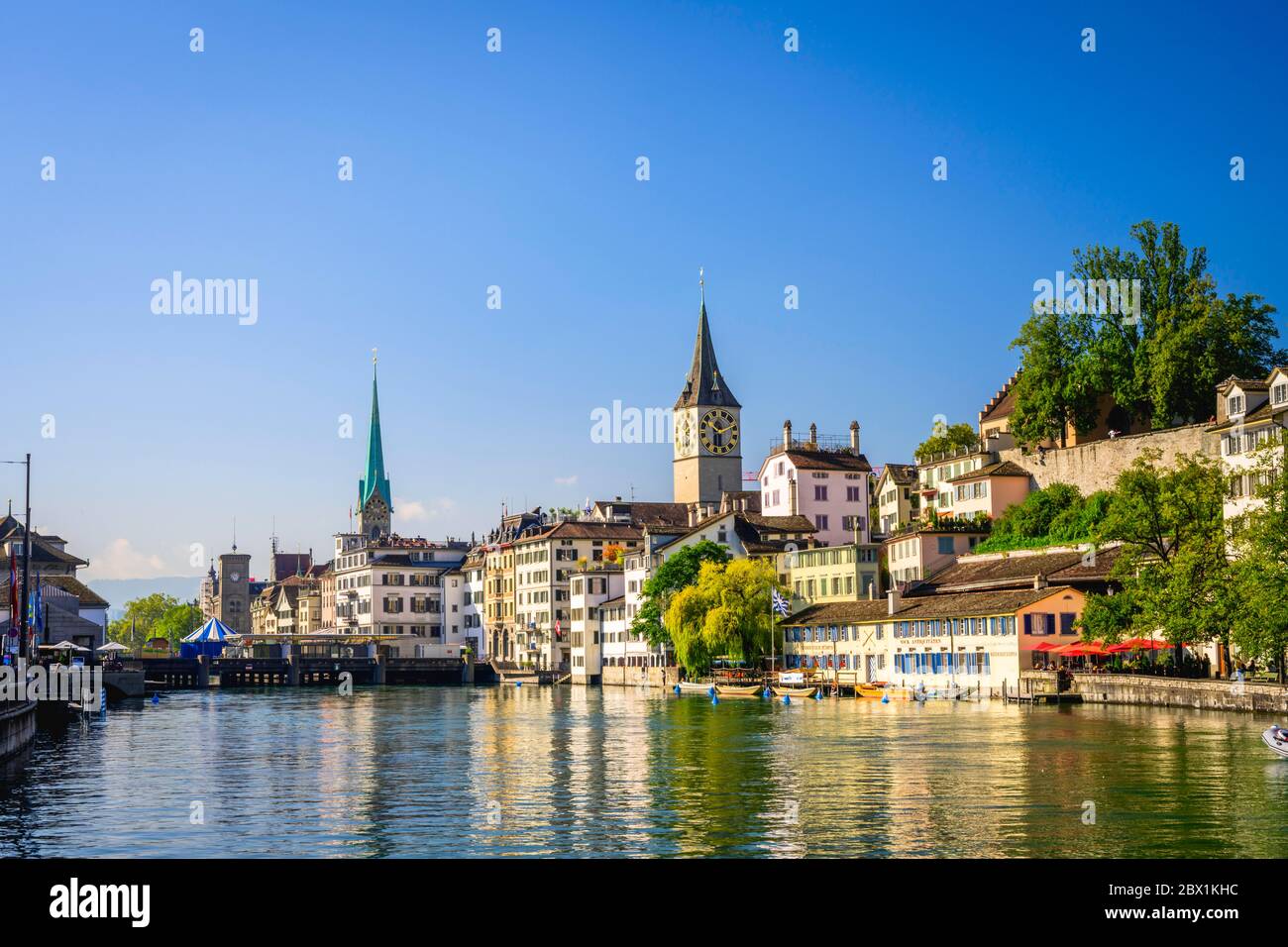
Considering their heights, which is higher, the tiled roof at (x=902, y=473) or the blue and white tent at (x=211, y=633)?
the tiled roof at (x=902, y=473)

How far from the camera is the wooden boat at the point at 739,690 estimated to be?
9506cm

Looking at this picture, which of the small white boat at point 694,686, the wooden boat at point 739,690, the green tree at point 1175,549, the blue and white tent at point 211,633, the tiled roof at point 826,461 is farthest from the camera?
the blue and white tent at point 211,633

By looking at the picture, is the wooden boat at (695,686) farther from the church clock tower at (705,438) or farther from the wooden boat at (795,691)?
the church clock tower at (705,438)

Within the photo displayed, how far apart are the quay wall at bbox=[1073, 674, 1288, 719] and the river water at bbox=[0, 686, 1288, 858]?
5.04 ft

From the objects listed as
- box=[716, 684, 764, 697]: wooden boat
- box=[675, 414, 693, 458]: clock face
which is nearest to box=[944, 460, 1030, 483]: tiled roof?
box=[716, 684, 764, 697]: wooden boat

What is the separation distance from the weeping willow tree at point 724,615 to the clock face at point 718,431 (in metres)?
71.5

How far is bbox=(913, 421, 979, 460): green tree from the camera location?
11950 cm

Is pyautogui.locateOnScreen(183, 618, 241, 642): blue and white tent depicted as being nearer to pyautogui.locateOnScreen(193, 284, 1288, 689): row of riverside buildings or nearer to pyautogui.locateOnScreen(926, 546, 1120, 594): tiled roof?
pyautogui.locateOnScreen(193, 284, 1288, 689): row of riverside buildings

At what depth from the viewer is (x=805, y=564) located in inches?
4473

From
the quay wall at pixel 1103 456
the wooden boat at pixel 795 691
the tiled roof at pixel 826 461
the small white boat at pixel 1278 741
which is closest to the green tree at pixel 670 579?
the tiled roof at pixel 826 461

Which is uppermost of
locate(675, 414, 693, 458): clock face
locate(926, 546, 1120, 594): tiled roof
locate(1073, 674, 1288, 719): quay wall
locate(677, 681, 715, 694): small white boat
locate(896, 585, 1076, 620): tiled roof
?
locate(675, 414, 693, 458): clock face
